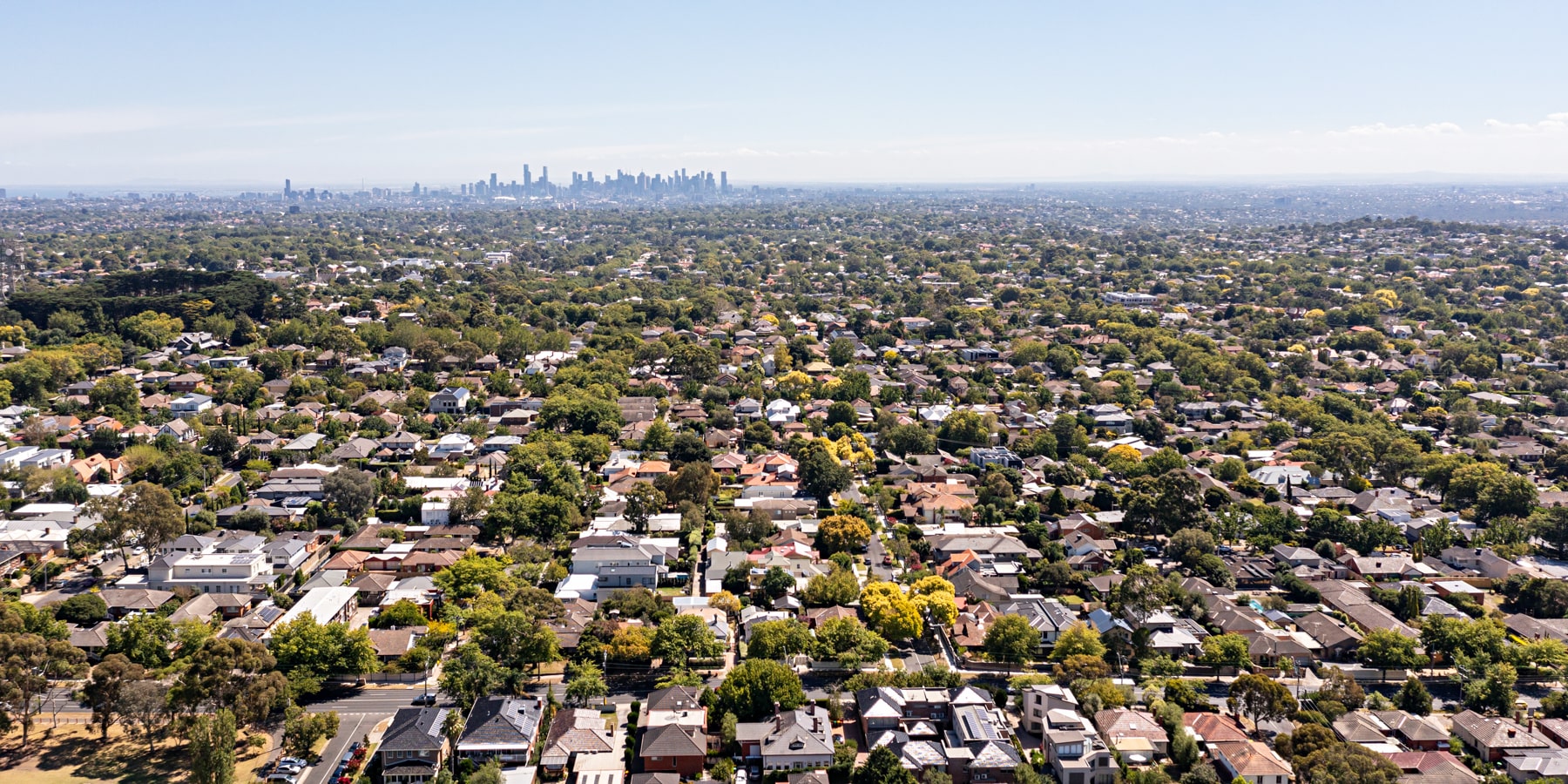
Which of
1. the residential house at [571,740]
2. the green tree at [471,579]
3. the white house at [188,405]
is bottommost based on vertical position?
the residential house at [571,740]

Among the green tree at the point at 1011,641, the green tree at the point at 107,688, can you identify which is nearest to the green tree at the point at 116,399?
the green tree at the point at 107,688

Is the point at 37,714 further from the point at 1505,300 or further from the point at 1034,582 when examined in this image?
the point at 1505,300

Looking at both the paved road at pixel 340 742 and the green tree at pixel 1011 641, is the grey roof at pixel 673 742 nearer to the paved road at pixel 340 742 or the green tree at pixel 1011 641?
the paved road at pixel 340 742

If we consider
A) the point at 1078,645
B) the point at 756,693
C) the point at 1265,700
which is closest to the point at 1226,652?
the point at 1265,700

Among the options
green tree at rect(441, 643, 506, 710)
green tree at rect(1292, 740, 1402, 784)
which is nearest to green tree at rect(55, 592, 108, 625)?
green tree at rect(441, 643, 506, 710)

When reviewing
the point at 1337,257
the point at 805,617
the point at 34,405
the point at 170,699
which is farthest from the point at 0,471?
the point at 1337,257

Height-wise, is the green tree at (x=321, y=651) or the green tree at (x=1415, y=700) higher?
the green tree at (x=321, y=651)

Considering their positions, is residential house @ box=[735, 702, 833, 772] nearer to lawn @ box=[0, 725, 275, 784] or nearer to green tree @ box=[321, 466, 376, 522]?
lawn @ box=[0, 725, 275, 784]
